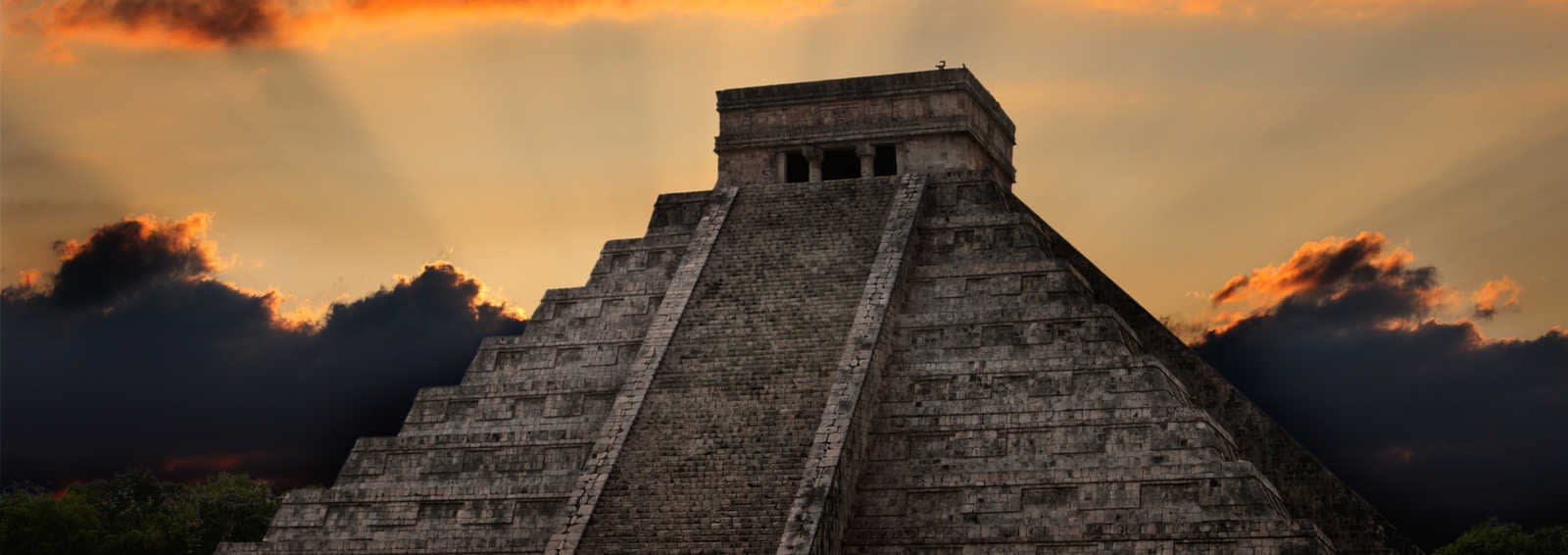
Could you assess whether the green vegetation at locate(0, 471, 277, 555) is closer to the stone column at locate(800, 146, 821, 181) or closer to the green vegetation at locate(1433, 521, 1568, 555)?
the stone column at locate(800, 146, 821, 181)

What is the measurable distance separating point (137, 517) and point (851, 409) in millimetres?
26902

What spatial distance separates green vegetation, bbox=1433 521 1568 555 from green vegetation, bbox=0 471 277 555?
27891mm

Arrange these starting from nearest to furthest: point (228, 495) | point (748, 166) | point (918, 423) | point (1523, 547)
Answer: point (918, 423), point (748, 166), point (1523, 547), point (228, 495)

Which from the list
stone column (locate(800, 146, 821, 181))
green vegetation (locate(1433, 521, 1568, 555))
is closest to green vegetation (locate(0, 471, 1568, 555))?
green vegetation (locate(1433, 521, 1568, 555))

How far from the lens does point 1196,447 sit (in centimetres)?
2566

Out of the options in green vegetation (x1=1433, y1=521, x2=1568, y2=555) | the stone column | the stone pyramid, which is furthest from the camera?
green vegetation (x1=1433, y1=521, x2=1568, y2=555)

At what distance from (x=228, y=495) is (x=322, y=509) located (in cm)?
2177

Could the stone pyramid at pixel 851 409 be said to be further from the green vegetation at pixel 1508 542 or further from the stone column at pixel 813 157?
the green vegetation at pixel 1508 542

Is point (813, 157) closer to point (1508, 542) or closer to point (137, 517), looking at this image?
point (1508, 542)

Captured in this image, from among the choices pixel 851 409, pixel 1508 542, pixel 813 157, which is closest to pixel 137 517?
pixel 813 157

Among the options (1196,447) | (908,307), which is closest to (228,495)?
(908,307)

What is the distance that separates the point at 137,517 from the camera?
47062 mm

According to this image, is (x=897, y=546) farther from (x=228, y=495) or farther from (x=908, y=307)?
(x=228, y=495)

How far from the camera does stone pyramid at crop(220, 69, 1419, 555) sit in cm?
2555
